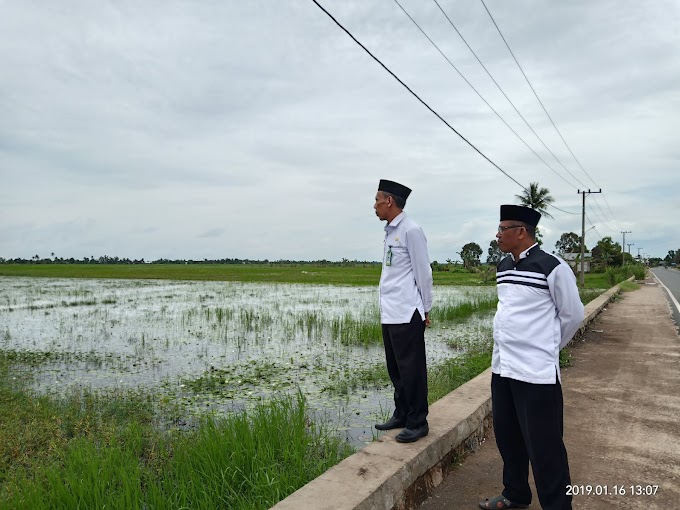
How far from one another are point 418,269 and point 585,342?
6641mm

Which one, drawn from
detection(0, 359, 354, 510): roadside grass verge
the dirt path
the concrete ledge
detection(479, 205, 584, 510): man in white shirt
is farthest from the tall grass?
detection(479, 205, 584, 510): man in white shirt

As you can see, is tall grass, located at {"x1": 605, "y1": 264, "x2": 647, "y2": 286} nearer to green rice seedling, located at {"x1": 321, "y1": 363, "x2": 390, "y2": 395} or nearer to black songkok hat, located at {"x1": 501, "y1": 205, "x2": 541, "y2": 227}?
green rice seedling, located at {"x1": 321, "y1": 363, "x2": 390, "y2": 395}

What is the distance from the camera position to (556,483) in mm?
2422

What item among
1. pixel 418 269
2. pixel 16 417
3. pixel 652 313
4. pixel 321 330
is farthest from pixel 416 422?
pixel 652 313

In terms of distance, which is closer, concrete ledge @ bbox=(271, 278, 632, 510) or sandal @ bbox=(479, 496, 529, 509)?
concrete ledge @ bbox=(271, 278, 632, 510)

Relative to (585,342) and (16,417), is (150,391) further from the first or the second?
(585,342)

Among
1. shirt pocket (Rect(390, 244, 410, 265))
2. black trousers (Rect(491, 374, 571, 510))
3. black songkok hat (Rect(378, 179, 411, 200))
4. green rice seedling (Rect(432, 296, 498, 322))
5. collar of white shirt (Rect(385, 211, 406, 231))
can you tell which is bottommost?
green rice seedling (Rect(432, 296, 498, 322))

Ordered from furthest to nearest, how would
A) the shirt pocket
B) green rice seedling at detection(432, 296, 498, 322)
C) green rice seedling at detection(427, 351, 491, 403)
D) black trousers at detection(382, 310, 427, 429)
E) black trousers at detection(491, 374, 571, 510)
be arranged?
green rice seedling at detection(432, 296, 498, 322), green rice seedling at detection(427, 351, 491, 403), the shirt pocket, black trousers at detection(382, 310, 427, 429), black trousers at detection(491, 374, 571, 510)

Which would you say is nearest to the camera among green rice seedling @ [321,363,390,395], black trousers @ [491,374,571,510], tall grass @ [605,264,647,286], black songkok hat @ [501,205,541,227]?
black trousers @ [491,374,571,510]

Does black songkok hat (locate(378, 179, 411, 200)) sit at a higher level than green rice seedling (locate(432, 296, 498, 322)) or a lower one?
higher

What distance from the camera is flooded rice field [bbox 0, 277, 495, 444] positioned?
6.23m

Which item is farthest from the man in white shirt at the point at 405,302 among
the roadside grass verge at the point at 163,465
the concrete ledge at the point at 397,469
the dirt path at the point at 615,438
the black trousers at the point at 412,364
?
the roadside grass verge at the point at 163,465

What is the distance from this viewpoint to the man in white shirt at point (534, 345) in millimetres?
2438

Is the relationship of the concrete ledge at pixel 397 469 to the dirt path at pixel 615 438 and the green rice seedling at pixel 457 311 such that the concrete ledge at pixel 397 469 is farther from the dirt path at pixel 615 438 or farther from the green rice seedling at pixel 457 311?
the green rice seedling at pixel 457 311
